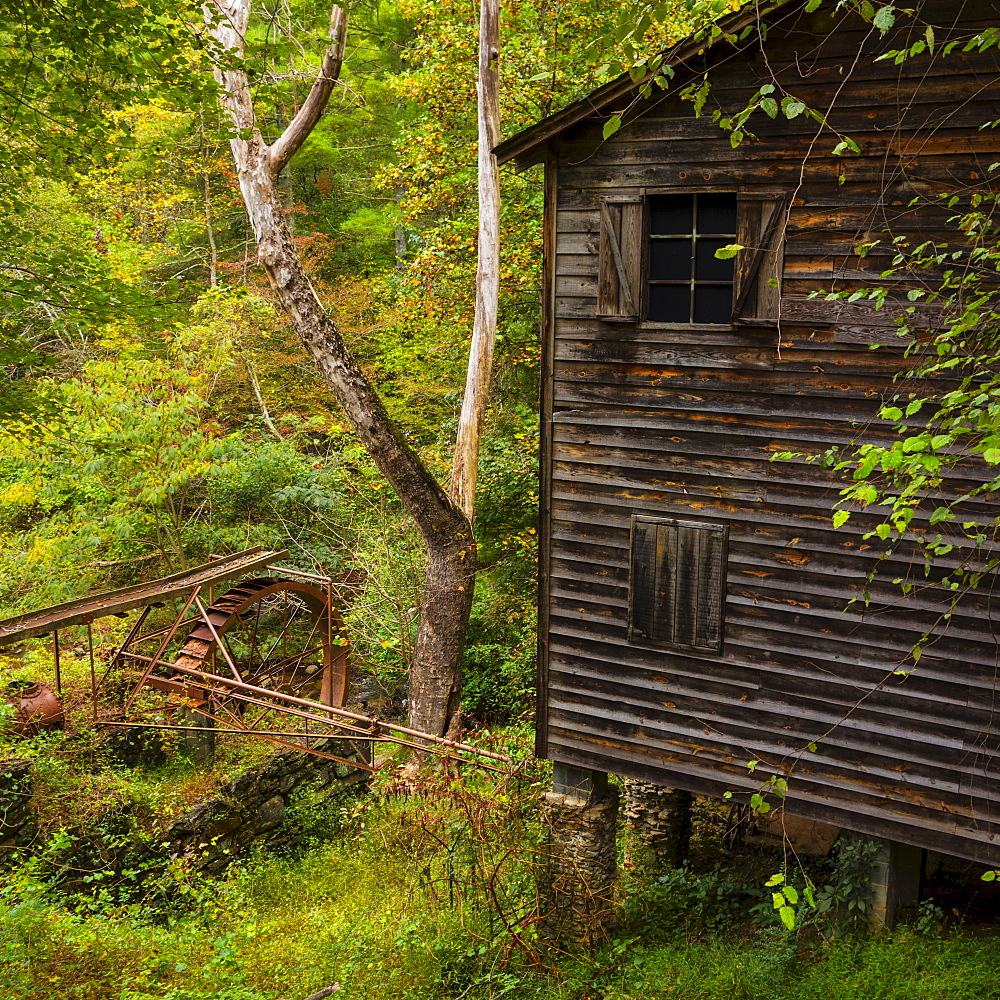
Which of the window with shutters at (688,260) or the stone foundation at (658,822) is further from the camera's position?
the stone foundation at (658,822)

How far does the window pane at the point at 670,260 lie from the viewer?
662 centimetres

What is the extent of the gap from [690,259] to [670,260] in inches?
6.4

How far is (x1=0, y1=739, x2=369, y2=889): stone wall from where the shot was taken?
873 cm

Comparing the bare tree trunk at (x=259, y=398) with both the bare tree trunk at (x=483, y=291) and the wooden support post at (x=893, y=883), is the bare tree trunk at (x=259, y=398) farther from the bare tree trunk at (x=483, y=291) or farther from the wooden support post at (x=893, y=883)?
the wooden support post at (x=893, y=883)

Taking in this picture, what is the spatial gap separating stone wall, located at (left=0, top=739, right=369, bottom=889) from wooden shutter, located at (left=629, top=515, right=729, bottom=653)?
6.29m

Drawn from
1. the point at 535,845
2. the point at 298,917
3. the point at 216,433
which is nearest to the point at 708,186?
the point at 535,845

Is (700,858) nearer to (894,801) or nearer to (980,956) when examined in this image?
(980,956)

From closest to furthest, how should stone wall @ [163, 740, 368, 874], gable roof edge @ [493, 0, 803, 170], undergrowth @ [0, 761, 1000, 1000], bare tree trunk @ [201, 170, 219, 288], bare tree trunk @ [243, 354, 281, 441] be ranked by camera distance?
gable roof edge @ [493, 0, 803, 170] < undergrowth @ [0, 761, 1000, 1000] < stone wall @ [163, 740, 368, 874] < bare tree trunk @ [243, 354, 281, 441] < bare tree trunk @ [201, 170, 219, 288]

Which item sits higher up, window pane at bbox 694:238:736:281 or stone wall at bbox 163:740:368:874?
window pane at bbox 694:238:736:281

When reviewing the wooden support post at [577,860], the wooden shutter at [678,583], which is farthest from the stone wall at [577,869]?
the wooden shutter at [678,583]

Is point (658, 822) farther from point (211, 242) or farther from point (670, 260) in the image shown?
point (211, 242)

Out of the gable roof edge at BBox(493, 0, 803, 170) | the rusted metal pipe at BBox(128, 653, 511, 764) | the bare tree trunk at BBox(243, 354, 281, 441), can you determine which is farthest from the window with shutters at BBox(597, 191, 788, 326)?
the bare tree trunk at BBox(243, 354, 281, 441)

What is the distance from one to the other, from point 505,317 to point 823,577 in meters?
8.89

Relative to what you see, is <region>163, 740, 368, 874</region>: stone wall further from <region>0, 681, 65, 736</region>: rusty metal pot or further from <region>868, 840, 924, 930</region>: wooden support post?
<region>868, 840, 924, 930</region>: wooden support post
